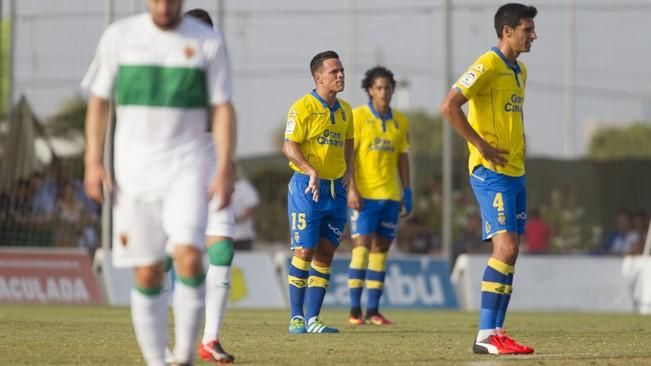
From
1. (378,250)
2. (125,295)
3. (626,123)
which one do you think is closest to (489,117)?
(378,250)

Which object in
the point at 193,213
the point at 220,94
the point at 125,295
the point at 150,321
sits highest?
the point at 220,94

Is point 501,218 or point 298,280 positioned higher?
point 501,218

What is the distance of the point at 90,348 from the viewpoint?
9.89 metres

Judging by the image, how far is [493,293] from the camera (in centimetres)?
996

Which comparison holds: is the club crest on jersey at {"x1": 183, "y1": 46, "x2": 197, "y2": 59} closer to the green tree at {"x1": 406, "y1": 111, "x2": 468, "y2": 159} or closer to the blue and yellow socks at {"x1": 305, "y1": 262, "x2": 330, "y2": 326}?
the blue and yellow socks at {"x1": 305, "y1": 262, "x2": 330, "y2": 326}

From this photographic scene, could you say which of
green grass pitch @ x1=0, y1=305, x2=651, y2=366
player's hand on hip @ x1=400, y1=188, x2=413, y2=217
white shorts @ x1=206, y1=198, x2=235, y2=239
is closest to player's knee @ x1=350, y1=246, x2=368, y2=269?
green grass pitch @ x1=0, y1=305, x2=651, y2=366

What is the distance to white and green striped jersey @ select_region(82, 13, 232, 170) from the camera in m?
7.25

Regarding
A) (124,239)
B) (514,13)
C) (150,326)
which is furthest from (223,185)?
(514,13)

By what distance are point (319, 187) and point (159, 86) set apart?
17.7 feet

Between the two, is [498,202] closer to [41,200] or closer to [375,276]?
[375,276]

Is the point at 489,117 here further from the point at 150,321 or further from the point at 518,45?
the point at 150,321

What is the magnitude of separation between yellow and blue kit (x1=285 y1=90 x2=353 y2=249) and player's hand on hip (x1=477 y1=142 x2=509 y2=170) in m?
3.03

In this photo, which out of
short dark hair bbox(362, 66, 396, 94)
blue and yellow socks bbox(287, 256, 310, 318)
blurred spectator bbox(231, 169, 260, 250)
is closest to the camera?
blue and yellow socks bbox(287, 256, 310, 318)

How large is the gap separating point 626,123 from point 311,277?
15818 millimetres
